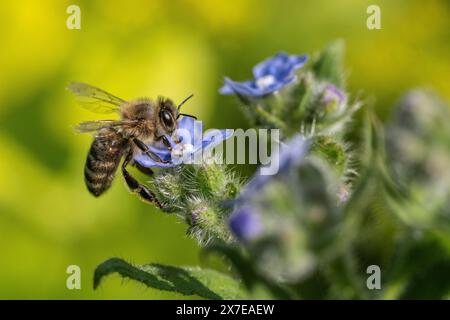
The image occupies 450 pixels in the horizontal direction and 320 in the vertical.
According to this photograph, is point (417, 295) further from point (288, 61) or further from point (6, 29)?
point (6, 29)

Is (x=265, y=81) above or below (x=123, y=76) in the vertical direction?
below

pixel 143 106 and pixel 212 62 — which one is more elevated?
pixel 212 62

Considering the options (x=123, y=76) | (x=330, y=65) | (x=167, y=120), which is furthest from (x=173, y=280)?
(x=123, y=76)

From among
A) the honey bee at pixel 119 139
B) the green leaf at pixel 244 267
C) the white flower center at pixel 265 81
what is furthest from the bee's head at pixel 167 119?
the green leaf at pixel 244 267

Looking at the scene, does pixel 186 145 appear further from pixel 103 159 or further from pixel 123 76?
pixel 123 76

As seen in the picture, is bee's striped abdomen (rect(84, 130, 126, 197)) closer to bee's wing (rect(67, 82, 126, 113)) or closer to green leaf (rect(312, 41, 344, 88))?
bee's wing (rect(67, 82, 126, 113))

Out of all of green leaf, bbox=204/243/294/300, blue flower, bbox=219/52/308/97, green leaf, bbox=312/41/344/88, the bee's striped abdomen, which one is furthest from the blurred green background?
green leaf, bbox=204/243/294/300

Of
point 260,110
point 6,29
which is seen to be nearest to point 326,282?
point 260,110
